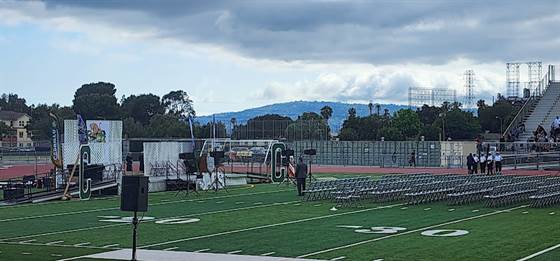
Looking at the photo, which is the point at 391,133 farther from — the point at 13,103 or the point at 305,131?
the point at 13,103

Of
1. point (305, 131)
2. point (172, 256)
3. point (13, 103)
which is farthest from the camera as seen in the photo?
point (13, 103)

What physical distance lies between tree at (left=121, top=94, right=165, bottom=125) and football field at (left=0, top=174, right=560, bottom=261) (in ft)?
281

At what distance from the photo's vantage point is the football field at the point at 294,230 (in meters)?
17.3

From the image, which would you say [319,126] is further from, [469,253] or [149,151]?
[469,253]

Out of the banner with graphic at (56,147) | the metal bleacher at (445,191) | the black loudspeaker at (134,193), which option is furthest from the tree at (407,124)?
the black loudspeaker at (134,193)

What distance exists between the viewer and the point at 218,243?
18812 millimetres

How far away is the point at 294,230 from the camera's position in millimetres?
21234

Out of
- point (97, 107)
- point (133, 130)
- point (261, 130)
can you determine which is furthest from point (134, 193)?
point (97, 107)

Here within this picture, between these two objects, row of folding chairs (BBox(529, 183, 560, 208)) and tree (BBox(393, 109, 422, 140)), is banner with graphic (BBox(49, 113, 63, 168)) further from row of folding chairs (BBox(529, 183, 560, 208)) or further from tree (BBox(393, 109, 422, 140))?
tree (BBox(393, 109, 422, 140))

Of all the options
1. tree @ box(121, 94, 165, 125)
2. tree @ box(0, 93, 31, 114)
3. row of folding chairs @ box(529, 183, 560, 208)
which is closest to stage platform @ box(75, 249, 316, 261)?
row of folding chairs @ box(529, 183, 560, 208)

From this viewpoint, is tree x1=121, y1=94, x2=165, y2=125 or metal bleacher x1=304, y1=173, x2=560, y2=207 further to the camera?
tree x1=121, y1=94, x2=165, y2=125

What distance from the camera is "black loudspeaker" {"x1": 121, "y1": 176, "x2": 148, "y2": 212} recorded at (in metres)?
14.6

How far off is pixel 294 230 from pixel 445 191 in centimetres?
1015

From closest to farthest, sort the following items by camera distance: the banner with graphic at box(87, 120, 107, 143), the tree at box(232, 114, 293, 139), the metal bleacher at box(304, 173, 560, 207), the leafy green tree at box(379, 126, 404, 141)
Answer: the metal bleacher at box(304, 173, 560, 207), the banner with graphic at box(87, 120, 107, 143), the tree at box(232, 114, 293, 139), the leafy green tree at box(379, 126, 404, 141)
